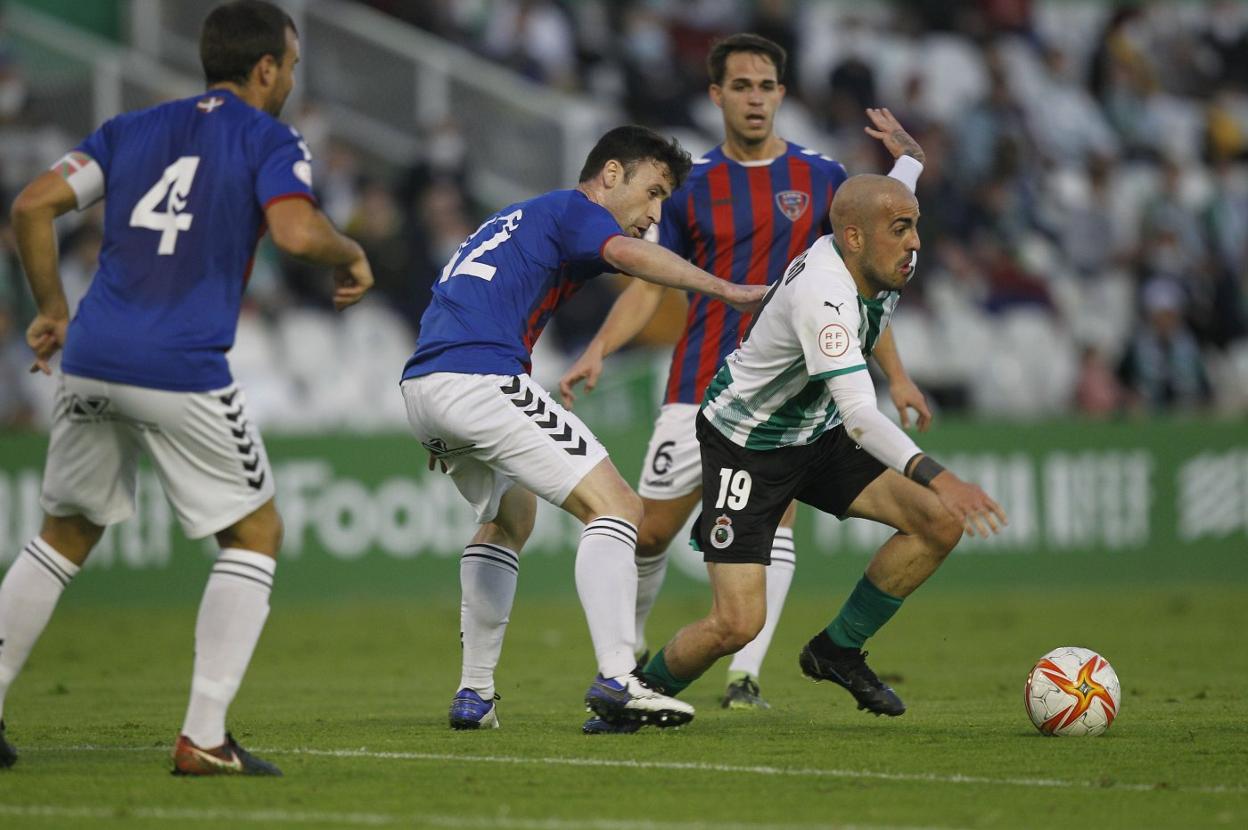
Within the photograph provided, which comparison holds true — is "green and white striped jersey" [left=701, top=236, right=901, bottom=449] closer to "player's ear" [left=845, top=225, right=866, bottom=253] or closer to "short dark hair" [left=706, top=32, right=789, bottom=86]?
"player's ear" [left=845, top=225, right=866, bottom=253]

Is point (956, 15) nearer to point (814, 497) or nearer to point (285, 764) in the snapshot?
point (814, 497)

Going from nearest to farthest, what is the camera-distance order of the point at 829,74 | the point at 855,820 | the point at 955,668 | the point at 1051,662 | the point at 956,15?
the point at 855,820 < the point at 1051,662 < the point at 955,668 < the point at 829,74 < the point at 956,15

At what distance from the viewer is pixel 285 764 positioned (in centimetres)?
635

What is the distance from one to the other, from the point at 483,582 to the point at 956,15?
59.8ft

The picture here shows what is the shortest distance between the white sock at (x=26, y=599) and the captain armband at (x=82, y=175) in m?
1.17

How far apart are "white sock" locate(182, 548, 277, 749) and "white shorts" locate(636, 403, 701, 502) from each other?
291 centimetres

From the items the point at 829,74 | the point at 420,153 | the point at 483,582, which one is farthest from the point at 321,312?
the point at 483,582

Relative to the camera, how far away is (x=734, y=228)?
28.6 ft

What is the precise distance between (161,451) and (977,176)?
52.6ft

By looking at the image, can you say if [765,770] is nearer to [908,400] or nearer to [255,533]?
[255,533]

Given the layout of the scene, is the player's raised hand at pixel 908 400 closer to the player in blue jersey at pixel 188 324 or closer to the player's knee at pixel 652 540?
the player's knee at pixel 652 540

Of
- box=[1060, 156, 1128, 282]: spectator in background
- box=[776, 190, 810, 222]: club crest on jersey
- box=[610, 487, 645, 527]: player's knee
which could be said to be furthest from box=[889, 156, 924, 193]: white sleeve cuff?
box=[1060, 156, 1128, 282]: spectator in background

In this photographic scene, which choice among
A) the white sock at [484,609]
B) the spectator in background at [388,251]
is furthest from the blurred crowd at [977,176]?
the white sock at [484,609]

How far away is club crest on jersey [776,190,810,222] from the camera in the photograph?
28.5 ft
